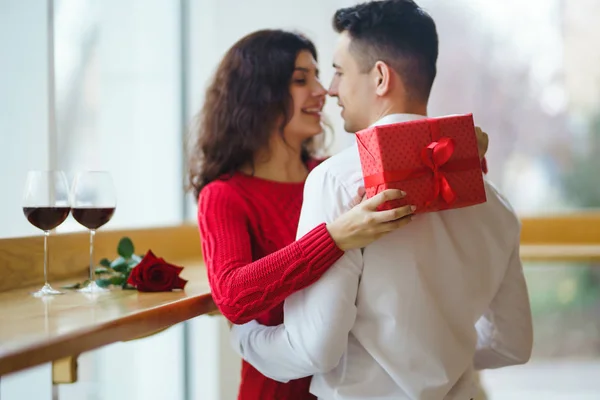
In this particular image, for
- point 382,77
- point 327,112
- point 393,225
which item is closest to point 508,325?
point 393,225

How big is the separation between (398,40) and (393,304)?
51cm

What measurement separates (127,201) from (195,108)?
26.4 inches

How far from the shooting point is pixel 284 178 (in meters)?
1.97

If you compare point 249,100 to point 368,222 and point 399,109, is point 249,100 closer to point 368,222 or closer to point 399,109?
point 399,109

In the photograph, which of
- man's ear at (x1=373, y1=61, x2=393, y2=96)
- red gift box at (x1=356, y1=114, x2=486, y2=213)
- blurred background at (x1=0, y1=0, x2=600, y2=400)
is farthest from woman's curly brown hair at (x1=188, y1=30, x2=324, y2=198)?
blurred background at (x1=0, y1=0, x2=600, y2=400)

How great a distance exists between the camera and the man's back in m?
1.38

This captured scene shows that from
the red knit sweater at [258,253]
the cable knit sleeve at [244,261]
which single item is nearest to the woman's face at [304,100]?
the red knit sweater at [258,253]

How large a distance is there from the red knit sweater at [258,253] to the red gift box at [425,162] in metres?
0.16

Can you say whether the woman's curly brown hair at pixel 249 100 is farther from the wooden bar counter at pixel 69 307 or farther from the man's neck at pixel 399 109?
the man's neck at pixel 399 109

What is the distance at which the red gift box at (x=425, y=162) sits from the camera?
50.9 inches

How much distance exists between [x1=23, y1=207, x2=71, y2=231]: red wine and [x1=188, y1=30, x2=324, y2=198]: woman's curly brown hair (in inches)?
15.7

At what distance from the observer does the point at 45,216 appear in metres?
1.68

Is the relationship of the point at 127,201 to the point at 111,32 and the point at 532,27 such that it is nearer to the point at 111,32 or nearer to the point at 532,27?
the point at 111,32

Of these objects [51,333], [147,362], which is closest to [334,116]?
[147,362]
